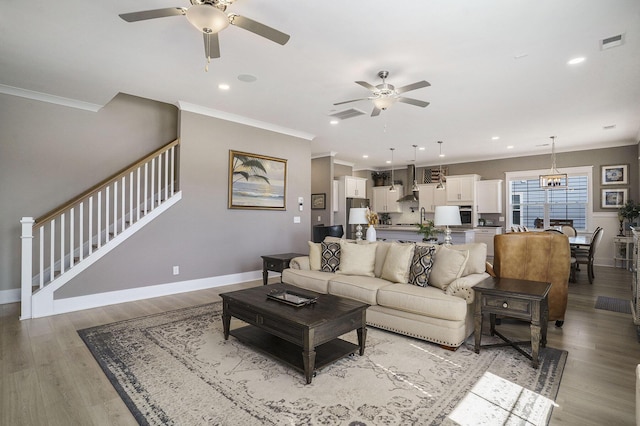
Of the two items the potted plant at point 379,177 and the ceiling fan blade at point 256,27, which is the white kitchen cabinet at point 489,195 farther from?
the ceiling fan blade at point 256,27

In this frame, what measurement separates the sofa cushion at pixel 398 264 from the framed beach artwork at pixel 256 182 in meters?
2.93

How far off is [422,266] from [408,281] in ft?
0.78

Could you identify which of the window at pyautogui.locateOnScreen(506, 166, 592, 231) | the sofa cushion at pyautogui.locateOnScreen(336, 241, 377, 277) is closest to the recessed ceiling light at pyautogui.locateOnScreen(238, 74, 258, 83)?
the sofa cushion at pyautogui.locateOnScreen(336, 241, 377, 277)

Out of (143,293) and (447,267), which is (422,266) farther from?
(143,293)

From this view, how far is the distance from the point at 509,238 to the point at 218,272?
4.26 m

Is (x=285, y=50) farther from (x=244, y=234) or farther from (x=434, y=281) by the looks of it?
(x=244, y=234)

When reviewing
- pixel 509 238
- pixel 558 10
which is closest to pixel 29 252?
pixel 509 238

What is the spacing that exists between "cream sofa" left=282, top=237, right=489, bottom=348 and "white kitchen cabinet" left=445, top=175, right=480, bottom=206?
6.00m

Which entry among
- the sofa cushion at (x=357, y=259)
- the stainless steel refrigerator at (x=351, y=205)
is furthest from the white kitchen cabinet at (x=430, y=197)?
the sofa cushion at (x=357, y=259)

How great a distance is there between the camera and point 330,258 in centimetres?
423

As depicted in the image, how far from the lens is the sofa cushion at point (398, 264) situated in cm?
357

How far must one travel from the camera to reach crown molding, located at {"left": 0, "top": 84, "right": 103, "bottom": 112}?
4273mm

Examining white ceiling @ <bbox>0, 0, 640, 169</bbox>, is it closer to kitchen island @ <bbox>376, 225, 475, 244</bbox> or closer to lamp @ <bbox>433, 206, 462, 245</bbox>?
lamp @ <bbox>433, 206, 462, 245</bbox>

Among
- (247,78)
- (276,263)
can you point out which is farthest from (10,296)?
(247,78)
